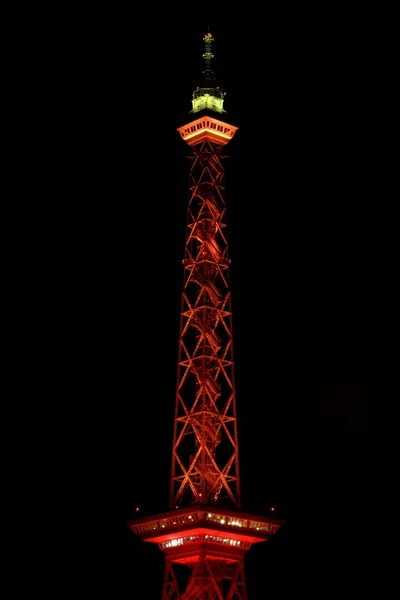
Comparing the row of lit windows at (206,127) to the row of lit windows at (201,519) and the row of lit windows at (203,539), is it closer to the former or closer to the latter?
the row of lit windows at (201,519)

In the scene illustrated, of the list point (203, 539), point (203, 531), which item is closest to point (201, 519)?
point (203, 531)

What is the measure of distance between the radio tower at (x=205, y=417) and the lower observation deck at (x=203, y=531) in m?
0.06

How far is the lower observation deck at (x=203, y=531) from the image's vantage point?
8112 centimetres

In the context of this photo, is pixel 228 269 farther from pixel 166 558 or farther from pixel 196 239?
pixel 166 558

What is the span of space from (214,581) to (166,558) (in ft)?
13.7

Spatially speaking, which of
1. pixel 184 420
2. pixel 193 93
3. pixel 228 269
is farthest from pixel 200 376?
pixel 193 93

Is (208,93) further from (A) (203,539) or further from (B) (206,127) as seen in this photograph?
(A) (203,539)

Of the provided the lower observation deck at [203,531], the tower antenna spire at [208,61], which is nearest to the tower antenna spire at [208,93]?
the tower antenna spire at [208,61]

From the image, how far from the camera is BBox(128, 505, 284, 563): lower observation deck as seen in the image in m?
81.1

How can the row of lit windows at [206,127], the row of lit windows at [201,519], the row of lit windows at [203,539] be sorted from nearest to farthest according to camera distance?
1. the row of lit windows at [201,519]
2. the row of lit windows at [203,539]
3. the row of lit windows at [206,127]

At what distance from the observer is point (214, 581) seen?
8225 centimetres

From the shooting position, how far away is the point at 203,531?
81.4 metres

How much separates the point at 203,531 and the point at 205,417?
7208mm

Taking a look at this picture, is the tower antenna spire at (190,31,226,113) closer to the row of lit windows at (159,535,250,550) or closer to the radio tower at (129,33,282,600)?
the radio tower at (129,33,282,600)
